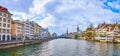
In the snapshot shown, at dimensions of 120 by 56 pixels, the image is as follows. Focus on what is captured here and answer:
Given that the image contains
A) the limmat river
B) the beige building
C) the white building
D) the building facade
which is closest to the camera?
the limmat river

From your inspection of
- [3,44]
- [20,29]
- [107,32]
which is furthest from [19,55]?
[107,32]

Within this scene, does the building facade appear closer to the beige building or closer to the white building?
the beige building

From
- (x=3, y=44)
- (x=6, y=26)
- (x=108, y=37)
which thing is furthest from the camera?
(x=108, y=37)

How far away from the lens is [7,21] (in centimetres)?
8856

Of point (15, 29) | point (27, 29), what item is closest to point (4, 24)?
point (15, 29)

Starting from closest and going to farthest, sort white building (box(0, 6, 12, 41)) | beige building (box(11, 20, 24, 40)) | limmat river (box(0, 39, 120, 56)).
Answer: limmat river (box(0, 39, 120, 56))
white building (box(0, 6, 12, 41))
beige building (box(11, 20, 24, 40))

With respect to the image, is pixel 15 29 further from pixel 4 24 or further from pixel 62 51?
pixel 62 51

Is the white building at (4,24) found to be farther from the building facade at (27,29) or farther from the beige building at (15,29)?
the building facade at (27,29)

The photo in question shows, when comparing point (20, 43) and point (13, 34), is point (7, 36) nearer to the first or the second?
point (20, 43)

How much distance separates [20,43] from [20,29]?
28.6m

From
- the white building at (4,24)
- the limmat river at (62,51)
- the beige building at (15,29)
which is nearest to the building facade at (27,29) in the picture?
the beige building at (15,29)

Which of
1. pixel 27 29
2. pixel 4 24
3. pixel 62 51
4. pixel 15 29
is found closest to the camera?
pixel 62 51

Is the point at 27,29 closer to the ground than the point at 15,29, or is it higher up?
higher up

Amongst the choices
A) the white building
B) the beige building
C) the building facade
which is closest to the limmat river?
the white building
